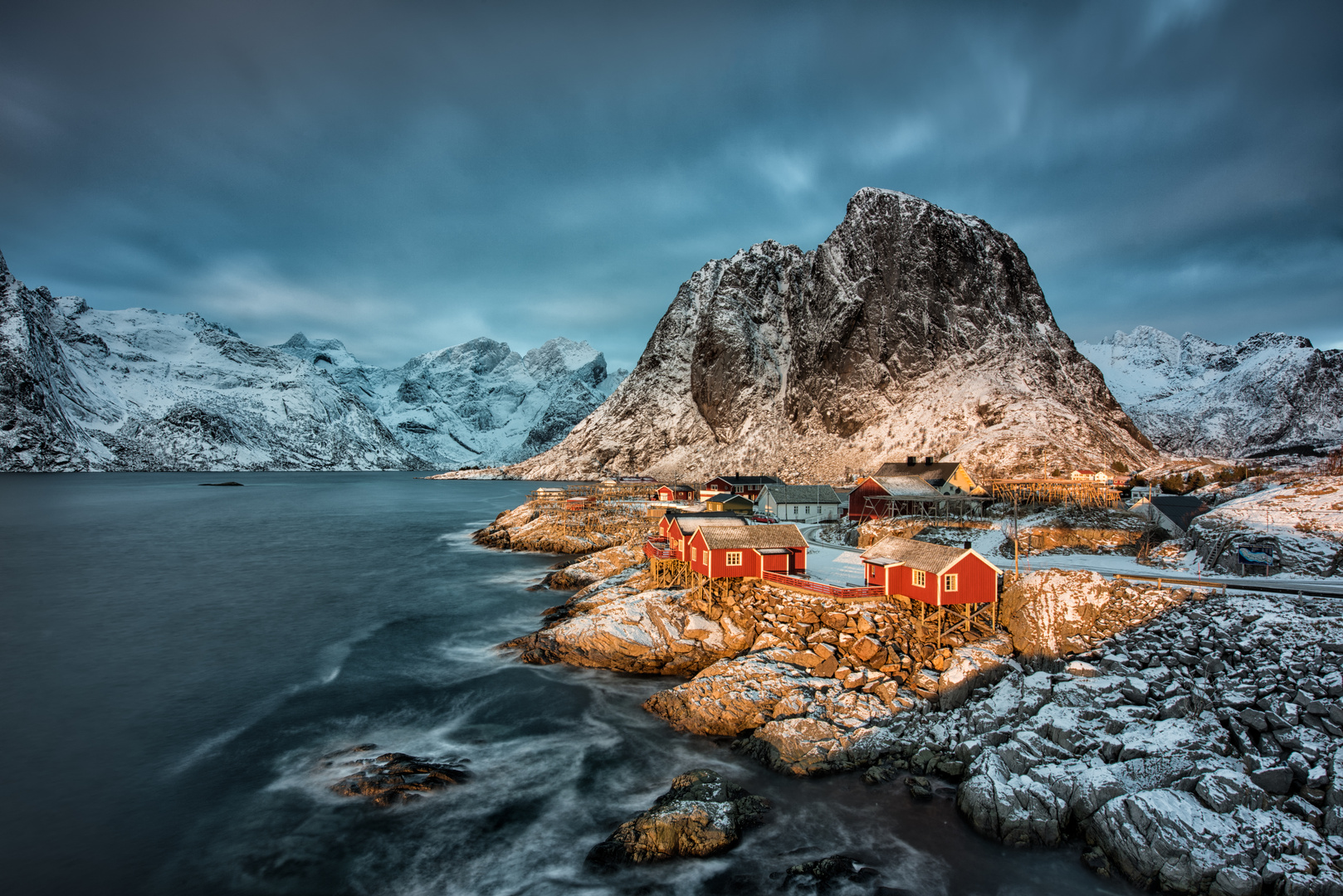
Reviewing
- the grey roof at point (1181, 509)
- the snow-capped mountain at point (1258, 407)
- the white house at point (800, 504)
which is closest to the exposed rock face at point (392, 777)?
the grey roof at point (1181, 509)

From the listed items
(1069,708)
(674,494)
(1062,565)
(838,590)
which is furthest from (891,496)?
(674,494)

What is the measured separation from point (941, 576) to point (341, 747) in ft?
80.3

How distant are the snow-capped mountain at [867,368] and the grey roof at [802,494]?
2911 centimetres

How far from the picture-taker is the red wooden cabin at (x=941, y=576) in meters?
25.5

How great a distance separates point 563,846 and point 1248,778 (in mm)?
17817

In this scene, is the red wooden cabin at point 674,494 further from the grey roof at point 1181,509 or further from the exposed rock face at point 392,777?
the exposed rock face at point 392,777

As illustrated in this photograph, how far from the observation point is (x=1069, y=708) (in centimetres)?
1938

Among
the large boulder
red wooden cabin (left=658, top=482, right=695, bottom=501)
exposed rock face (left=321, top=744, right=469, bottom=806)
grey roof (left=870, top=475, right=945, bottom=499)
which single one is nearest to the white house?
grey roof (left=870, top=475, right=945, bottom=499)

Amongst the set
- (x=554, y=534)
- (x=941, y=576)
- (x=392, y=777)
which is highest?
(x=941, y=576)

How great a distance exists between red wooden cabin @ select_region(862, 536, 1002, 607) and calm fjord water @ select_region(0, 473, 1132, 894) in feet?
32.9

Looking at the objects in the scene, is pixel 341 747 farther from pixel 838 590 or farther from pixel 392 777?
pixel 838 590

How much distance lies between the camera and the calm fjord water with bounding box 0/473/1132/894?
49.8 ft

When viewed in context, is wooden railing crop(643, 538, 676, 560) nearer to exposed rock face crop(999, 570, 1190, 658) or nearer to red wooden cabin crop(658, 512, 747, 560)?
red wooden cabin crop(658, 512, 747, 560)

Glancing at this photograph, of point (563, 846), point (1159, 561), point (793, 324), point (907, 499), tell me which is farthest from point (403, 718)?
point (793, 324)
